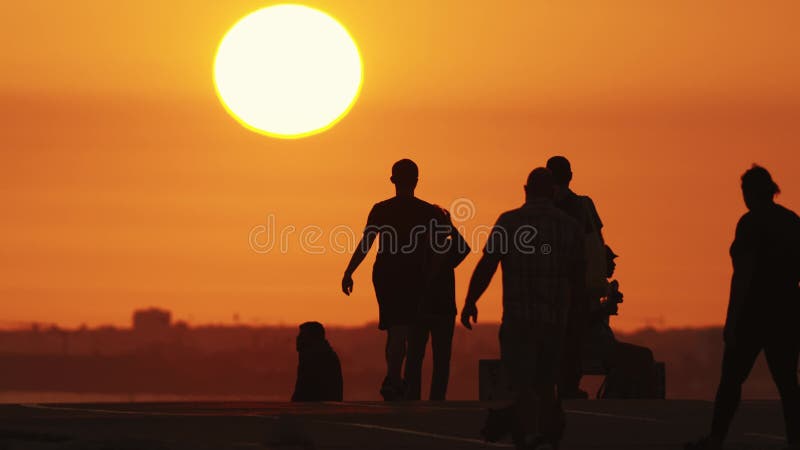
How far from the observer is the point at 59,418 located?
15859 mm

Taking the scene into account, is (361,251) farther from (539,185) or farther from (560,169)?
(539,185)

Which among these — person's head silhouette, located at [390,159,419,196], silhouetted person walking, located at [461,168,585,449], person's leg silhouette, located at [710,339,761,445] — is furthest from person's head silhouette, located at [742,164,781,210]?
person's head silhouette, located at [390,159,419,196]

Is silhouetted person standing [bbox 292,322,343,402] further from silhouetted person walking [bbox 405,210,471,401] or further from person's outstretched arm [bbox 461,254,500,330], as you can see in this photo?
person's outstretched arm [bbox 461,254,500,330]

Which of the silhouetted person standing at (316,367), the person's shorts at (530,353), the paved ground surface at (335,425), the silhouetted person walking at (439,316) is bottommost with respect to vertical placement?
the paved ground surface at (335,425)

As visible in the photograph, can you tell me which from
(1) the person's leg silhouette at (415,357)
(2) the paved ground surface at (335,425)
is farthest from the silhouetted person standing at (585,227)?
(1) the person's leg silhouette at (415,357)

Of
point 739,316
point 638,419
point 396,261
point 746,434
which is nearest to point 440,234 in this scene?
point 396,261

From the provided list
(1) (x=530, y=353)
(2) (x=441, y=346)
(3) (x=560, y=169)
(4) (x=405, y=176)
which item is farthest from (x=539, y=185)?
(2) (x=441, y=346)

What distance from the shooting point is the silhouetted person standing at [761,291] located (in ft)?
45.0

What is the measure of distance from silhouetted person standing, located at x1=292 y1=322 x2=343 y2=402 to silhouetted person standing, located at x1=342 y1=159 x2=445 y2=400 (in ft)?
1.71

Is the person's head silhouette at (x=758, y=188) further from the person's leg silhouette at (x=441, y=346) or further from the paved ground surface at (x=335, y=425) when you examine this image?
the person's leg silhouette at (x=441, y=346)

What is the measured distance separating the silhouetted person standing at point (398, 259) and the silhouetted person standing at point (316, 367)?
521 mm

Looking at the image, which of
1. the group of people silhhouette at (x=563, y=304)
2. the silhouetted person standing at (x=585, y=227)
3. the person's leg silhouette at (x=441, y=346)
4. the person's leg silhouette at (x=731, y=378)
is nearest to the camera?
the group of people silhhouette at (x=563, y=304)

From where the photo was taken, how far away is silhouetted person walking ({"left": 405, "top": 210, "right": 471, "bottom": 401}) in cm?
1903

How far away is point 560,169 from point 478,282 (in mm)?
4194
